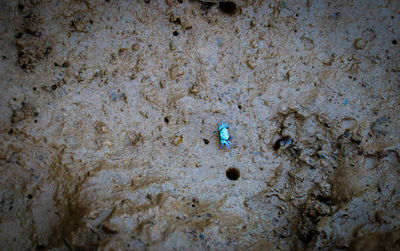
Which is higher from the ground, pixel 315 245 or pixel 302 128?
pixel 302 128

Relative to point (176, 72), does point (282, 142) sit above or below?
below

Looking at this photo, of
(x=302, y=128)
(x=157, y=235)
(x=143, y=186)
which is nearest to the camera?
(x=157, y=235)

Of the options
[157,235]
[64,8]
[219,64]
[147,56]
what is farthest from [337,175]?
[64,8]

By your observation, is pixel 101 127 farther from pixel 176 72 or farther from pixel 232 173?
pixel 232 173

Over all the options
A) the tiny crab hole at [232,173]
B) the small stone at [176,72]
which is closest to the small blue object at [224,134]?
the tiny crab hole at [232,173]

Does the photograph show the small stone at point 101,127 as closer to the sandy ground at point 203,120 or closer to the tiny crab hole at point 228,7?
the sandy ground at point 203,120

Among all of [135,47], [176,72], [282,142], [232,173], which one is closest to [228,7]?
[176,72]

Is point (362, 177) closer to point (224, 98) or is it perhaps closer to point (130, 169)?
point (224, 98)
